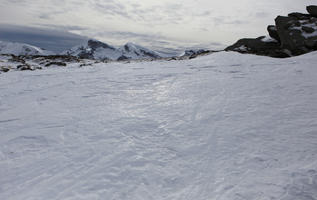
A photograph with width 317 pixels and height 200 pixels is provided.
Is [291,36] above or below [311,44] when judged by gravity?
above

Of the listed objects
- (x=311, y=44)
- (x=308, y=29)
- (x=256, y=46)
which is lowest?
(x=311, y=44)

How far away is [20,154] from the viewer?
3430 millimetres

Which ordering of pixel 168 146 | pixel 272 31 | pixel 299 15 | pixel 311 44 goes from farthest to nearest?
pixel 272 31, pixel 299 15, pixel 311 44, pixel 168 146

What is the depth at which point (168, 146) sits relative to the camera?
11.3 ft

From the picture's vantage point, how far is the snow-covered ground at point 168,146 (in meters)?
2.41

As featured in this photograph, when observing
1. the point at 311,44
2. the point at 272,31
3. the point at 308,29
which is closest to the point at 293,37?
the point at 308,29

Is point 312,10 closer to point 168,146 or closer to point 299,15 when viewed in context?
point 299,15

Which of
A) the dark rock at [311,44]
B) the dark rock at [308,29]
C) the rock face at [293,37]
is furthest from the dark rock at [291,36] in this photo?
the dark rock at [308,29]

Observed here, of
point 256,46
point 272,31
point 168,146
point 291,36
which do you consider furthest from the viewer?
point 272,31

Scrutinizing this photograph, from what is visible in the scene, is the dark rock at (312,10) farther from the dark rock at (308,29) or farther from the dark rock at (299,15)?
the dark rock at (308,29)

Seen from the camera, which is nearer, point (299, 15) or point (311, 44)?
point (311, 44)

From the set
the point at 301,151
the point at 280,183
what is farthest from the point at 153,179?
the point at 301,151

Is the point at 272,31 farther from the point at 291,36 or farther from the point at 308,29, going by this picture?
the point at 308,29

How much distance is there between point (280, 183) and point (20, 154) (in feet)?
14.3
